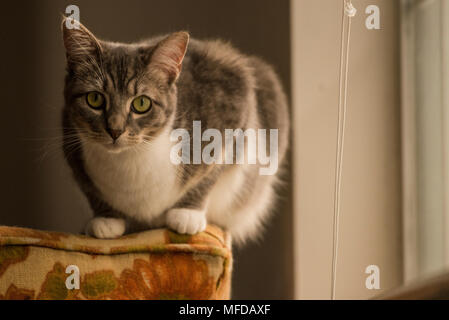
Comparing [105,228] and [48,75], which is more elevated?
[48,75]

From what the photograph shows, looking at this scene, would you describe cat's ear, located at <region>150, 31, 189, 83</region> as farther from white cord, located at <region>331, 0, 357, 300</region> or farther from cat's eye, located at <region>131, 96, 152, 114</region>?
white cord, located at <region>331, 0, 357, 300</region>

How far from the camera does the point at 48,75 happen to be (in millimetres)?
897

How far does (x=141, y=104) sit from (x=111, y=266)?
309mm

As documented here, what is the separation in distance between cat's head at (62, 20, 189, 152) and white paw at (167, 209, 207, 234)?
0.16 metres

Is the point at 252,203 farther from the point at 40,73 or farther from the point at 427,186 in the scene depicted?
the point at 40,73

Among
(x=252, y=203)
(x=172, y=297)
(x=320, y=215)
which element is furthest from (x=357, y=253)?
(x=172, y=297)

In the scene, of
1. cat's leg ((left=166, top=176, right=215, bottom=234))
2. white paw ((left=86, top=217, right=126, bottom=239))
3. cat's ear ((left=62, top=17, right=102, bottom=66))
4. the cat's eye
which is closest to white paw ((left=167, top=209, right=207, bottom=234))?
cat's leg ((left=166, top=176, right=215, bottom=234))

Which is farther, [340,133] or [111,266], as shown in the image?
[340,133]

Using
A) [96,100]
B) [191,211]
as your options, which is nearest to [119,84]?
[96,100]

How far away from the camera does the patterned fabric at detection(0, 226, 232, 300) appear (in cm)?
75

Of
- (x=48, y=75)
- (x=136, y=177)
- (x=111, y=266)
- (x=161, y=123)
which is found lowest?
(x=111, y=266)

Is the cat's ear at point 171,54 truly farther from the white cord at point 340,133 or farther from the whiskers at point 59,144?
the white cord at point 340,133

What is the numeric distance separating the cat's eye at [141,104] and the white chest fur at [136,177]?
69 mm

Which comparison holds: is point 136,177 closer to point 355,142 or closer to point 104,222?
point 104,222
